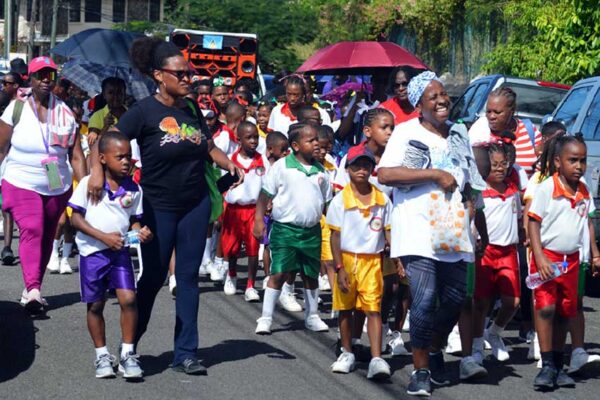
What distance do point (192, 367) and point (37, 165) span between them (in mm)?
3004

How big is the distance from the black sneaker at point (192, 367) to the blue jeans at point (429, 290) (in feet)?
4.60

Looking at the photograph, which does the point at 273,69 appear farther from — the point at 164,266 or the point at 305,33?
the point at 164,266

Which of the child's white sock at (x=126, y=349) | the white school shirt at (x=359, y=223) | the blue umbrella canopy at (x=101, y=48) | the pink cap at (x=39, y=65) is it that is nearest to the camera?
the child's white sock at (x=126, y=349)

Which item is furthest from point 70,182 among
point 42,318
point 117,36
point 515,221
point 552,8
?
point 552,8

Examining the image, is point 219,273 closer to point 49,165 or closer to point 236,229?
point 236,229

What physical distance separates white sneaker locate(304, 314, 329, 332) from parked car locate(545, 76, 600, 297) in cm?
331

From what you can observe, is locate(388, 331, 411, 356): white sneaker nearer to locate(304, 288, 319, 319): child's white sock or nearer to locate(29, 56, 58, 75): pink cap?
locate(304, 288, 319, 319): child's white sock

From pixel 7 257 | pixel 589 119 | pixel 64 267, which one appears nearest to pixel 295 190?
pixel 64 267

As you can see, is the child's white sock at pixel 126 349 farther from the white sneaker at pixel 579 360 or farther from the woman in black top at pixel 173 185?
the white sneaker at pixel 579 360

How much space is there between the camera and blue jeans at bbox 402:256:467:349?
24.8 ft

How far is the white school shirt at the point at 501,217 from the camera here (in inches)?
348

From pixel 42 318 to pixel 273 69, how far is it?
2690cm

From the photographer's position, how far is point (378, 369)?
8.06 m

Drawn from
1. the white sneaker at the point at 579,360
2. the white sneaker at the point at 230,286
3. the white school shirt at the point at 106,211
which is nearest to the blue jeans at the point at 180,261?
the white school shirt at the point at 106,211
